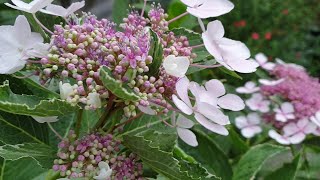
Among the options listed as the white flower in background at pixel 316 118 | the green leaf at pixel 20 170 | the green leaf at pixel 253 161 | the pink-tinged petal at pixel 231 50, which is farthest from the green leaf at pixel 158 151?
the white flower in background at pixel 316 118

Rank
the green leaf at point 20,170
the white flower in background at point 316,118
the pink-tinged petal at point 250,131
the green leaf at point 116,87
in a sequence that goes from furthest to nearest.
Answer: the pink-tinged petal at point 250,131 < the white flower in background at point 316,118 < the green leaf at point 20,170 < the green leaf at point 116,87

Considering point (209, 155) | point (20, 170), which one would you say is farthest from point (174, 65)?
point (209, 155)

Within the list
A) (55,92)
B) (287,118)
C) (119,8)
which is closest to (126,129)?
(55,92)

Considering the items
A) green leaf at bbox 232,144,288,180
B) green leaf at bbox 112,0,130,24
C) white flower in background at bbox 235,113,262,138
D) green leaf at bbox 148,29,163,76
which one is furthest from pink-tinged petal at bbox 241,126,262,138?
green leaf at bbox 148,29,163,76

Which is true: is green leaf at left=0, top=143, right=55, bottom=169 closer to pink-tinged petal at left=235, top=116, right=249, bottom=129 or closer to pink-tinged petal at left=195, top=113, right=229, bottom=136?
pink-tinged petal at left=195, top=113, right=229, bottom=136

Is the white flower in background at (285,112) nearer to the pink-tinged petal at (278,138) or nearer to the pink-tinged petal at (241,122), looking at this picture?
the pink-tinged petal at (278,138)

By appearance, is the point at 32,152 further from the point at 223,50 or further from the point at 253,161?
the point at 253,161

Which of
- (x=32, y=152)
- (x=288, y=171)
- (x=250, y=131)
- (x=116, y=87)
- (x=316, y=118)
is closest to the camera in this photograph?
(x=116, y=87)
